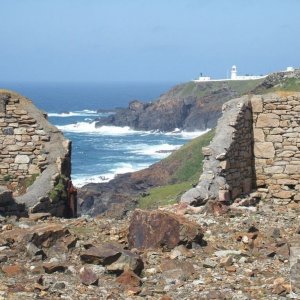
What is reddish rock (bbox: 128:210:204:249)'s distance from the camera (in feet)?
33.1

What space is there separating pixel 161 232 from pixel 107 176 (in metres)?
61.1

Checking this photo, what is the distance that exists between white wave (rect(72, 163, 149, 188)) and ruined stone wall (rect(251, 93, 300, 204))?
1916 inches

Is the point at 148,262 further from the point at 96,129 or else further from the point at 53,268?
the point at 96,129

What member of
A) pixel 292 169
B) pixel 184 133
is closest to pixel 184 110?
pixel 184 133

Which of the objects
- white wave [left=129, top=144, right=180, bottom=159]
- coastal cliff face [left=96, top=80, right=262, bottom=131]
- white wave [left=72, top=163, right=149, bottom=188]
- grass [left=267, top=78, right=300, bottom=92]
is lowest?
white wave [left=72, top=163, right=149, bottom=188]

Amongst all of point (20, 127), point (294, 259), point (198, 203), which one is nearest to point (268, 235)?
point (294, 259)

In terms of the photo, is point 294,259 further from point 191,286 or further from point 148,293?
point 148,293

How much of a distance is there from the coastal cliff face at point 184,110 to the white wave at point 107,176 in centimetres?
3742

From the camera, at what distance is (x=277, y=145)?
15.8 m

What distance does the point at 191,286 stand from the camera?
8.62 m

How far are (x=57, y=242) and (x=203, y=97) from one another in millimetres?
117641

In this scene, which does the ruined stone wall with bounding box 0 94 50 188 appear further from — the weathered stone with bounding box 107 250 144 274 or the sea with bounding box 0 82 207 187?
the sea with bounding box 0 82 207 187

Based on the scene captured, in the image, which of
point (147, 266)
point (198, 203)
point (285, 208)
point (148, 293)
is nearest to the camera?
point (148, 293)

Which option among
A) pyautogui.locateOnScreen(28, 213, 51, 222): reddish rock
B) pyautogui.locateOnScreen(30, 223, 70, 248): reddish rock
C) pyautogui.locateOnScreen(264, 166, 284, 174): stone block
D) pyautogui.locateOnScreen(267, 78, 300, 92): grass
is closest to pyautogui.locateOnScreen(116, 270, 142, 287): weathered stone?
pyautogui.locateOnScreen(30, 223, 70, 248): reddish rock
